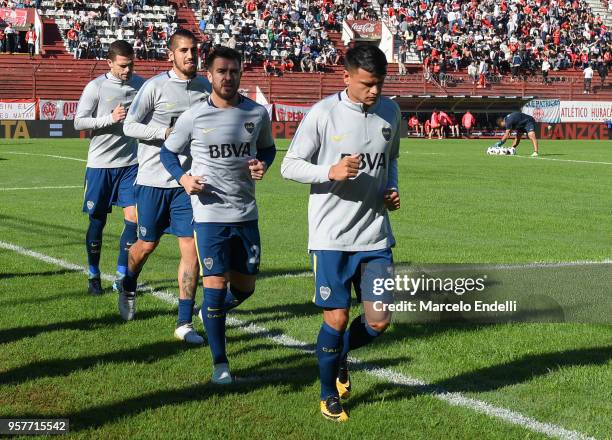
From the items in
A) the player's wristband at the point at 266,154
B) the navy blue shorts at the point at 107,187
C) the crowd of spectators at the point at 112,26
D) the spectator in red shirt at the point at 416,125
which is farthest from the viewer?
the spectator in red shirt at the point at 416,125

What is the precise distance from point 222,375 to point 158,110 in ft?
8.87

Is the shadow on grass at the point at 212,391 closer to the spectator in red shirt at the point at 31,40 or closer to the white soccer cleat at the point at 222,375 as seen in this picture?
the white soccer cleat at the point at 222,375

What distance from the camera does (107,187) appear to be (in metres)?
9.32

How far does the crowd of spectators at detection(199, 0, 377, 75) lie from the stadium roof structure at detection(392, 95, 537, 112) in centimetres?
614

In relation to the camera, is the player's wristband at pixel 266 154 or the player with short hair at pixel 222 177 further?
the player's wristband at pixel 266 154

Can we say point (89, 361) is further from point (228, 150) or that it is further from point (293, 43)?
point (293, 43)

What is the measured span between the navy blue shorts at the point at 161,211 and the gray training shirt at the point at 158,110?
0.22 ft

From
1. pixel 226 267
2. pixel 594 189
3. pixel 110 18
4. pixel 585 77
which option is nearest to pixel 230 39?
pixel 110 18

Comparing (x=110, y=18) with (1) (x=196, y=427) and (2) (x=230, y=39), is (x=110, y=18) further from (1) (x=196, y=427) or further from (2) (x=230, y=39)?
(1) (x=196, y=427)

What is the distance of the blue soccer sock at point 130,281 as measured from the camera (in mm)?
7802

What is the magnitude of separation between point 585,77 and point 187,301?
49606mm

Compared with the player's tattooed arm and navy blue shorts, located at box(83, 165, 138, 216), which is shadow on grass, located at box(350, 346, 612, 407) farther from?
navy blue shorts, located at box(83, 165, 138, 216)

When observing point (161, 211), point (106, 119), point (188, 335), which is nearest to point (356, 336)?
point (188, 335)

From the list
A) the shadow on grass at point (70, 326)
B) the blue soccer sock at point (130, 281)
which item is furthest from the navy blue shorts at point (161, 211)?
the shadow on grass at point (70, 326)
